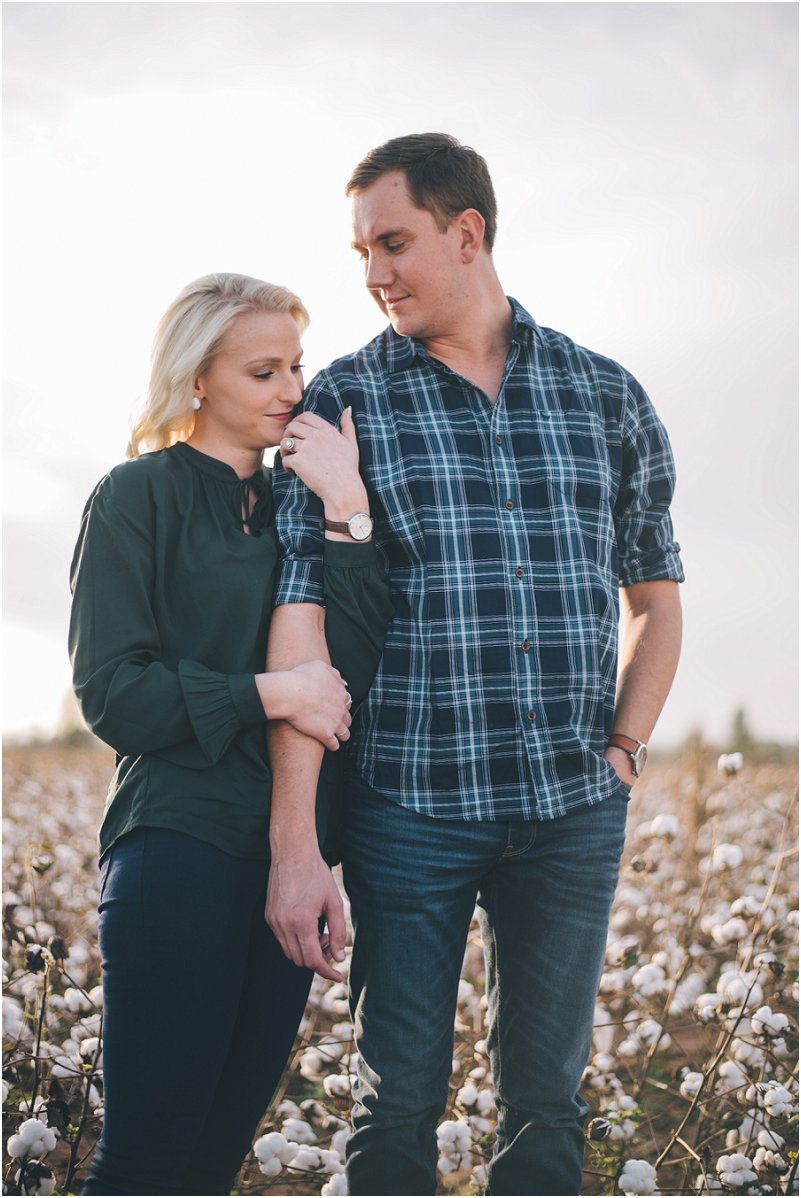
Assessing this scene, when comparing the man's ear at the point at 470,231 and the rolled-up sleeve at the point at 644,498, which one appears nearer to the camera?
the man's ear at the point at 470,231

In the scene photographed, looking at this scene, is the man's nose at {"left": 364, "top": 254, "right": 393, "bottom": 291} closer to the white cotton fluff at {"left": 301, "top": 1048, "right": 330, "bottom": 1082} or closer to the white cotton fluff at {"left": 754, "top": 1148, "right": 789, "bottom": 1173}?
the white cotton fluff at {"left": 301, "top": 1048, "right": 330, "bottom": 1082}

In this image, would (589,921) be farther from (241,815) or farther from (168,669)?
(168,669)

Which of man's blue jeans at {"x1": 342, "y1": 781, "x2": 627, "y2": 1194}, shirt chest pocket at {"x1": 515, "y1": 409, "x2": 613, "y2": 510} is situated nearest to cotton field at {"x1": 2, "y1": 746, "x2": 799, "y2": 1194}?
man's blue jeans at {"x1": 342, "y1": 781, "x2": 627, "y2": 1194}

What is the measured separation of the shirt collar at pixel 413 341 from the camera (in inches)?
110

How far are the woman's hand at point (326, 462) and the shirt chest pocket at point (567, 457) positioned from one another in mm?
434

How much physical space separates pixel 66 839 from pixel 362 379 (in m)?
4.55

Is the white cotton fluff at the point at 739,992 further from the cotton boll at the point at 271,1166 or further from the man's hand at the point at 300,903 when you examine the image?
the man's hand at the point at 300,903

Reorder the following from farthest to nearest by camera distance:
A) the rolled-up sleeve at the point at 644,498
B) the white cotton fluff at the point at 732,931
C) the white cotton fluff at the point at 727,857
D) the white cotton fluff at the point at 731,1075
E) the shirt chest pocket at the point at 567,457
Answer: the white cotton fluff at the point at 727,857 → the white cotton fluff at the point at 732,931 → the white cotton fluff at the point at 731,1075 → the rolled-up sleeve at the point at 644,498 → the shirt chest pocket at the point at 567,457

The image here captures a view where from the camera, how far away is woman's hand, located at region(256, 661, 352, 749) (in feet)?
7.72

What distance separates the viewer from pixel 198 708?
2.27m

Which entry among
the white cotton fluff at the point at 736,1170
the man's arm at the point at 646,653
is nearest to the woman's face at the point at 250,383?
the man's arm at the point at 646,653

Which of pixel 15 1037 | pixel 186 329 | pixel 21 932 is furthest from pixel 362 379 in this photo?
pixel 15 1037

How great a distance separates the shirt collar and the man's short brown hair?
0.96 ft

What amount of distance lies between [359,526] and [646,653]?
0.97m
